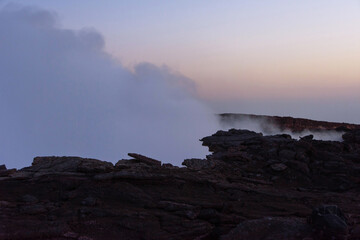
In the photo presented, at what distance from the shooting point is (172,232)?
8.25 metres

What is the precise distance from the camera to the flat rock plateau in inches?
306

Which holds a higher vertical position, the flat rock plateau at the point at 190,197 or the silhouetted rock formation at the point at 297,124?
the silhouetted rock formation at the point at 297,124

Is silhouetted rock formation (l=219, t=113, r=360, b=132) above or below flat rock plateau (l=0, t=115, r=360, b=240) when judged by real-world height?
above

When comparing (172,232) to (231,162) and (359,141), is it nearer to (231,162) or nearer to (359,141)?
(231,162)

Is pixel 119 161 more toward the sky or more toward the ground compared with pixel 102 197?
more toward the sky

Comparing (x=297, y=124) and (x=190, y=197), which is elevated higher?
(x=297, y=124)

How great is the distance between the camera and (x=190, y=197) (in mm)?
10531

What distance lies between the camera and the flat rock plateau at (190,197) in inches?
306

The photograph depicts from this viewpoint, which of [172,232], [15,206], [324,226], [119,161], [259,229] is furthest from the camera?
[119,161]

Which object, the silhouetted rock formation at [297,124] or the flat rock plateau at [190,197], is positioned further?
the silhouetted rock formation at [297,124]

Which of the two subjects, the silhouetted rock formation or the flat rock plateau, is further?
the silhouetted rock formation

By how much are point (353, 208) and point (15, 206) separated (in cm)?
893


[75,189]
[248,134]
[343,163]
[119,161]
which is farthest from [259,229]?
[248,134]

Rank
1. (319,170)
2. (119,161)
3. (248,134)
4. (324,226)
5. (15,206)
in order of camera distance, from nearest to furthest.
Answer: (324,226) → (15,206) → (119,161) → (319,170) → (248,134)
